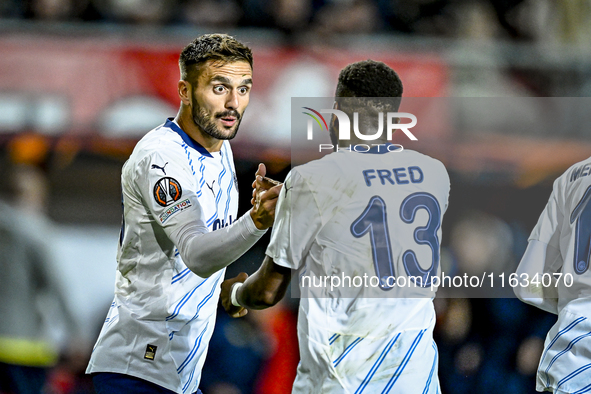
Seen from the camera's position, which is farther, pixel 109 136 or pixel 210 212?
pixel 109 136

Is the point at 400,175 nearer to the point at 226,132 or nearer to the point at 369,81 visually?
the point at 369,81

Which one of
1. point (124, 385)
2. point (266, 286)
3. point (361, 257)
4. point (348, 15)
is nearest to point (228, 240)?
point (266, 286)

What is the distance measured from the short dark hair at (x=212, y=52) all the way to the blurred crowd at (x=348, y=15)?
2700 millimetres

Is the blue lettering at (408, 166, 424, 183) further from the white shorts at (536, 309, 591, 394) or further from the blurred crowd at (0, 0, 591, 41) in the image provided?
the blurred crowd at (0, 0, 591, 41)

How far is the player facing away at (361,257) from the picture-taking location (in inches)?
103

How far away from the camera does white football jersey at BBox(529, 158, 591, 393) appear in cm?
286

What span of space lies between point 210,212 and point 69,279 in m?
3.28

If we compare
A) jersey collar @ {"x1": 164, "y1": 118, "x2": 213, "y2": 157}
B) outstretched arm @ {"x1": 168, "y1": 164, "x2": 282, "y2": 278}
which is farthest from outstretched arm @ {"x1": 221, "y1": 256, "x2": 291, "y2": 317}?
jersey collar @ {"x1": 164, "y1": 118, "x2": 213, "y2": 157}

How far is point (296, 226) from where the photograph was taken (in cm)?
265

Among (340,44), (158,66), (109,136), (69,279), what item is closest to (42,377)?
(69,279)

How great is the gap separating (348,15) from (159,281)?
4.07 m

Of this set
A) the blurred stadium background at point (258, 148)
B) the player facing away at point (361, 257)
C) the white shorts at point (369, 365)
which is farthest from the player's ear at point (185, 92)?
the blurred stadium background at point (258, 148)

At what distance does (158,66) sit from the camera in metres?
5.90

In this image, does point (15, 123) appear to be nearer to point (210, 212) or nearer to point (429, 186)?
point (210, 212)
